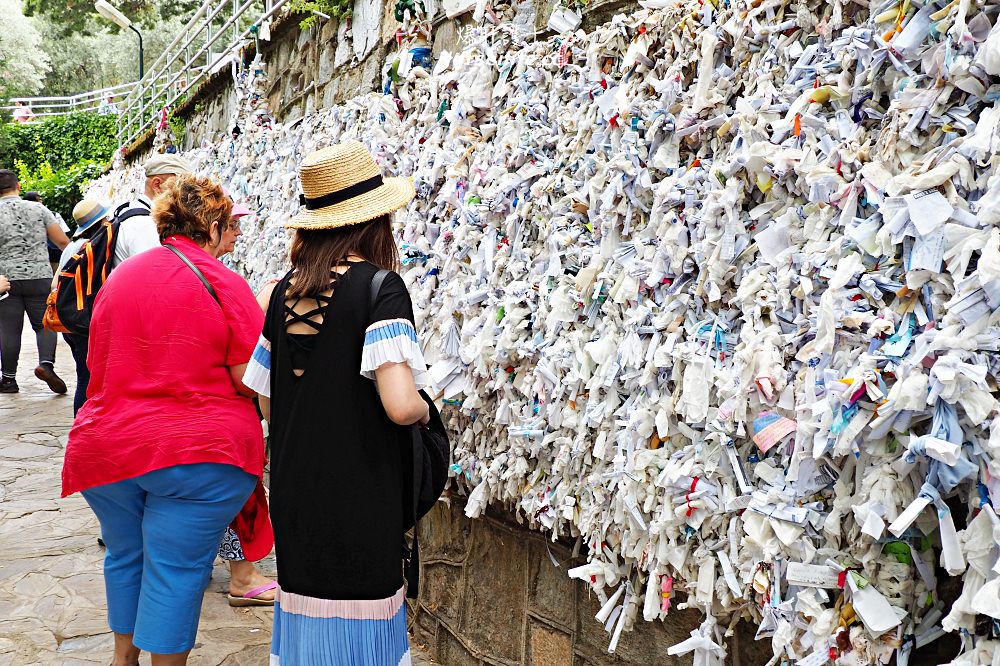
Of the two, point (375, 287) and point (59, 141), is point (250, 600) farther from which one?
point (59, 141)

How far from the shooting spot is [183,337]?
2586mm

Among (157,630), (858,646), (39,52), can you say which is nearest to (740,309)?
(858,646)

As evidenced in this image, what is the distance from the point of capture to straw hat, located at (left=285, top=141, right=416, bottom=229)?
217cm

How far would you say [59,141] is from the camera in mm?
22875

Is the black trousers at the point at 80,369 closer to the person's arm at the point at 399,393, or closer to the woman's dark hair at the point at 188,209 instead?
the woman's dark hair at the point at 188,209

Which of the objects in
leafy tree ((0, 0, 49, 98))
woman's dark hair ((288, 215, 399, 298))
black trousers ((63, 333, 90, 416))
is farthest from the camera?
leafy tree ((0, 0, 49, 98))

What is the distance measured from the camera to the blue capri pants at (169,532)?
2.61m

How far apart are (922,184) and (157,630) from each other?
8.10 feet

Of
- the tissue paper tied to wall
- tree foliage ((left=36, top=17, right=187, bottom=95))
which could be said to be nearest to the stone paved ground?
the tissue paper tied to wall

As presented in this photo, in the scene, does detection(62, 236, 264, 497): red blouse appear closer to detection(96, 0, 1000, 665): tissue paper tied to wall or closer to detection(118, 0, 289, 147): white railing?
detection(96, 0, 1000, 665): tissue paper tied to wall

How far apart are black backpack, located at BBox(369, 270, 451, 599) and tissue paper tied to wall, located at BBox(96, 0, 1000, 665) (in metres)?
0.34

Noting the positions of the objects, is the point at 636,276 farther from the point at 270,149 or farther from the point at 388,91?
the point at 270,149

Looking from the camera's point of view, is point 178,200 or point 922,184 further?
point 178,200

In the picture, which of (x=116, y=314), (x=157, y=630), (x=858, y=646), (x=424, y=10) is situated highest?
(x=424, y=10)
